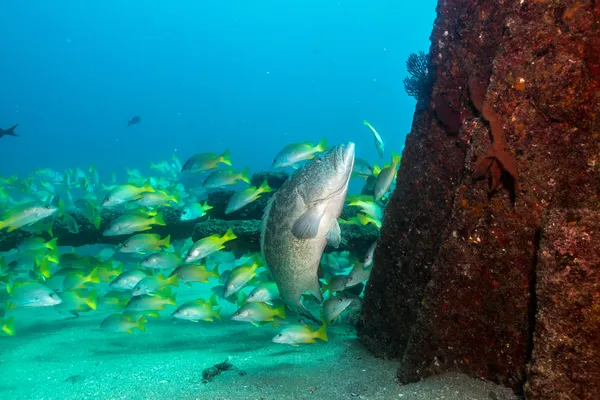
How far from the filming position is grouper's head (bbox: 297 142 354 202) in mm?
3014

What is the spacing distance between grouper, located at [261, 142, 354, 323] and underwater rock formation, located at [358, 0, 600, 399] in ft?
2.64

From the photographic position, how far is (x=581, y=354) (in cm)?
195

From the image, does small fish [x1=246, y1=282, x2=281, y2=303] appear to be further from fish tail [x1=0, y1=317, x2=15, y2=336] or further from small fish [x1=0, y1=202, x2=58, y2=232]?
fish tail [x1=0, y1=317, x2=15, y2=336]

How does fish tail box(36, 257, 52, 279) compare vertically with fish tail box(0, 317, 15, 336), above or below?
above

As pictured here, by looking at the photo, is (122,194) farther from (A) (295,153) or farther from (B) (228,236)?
(A) (295,153)

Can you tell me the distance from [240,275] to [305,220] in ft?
9.90

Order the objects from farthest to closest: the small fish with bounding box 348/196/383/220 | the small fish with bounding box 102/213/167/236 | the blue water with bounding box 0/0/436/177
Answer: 1. the blue water with bounding box 0/0/436/177
2. the small fish with bounding box 102/213/167/236
3. the small fish with bounding box 348/196/383/220

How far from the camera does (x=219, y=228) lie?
6156mm

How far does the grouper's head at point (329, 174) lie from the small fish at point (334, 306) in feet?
6.68

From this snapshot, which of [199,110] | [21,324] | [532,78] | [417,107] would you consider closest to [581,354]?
[532,78]

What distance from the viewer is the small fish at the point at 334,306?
15.4 ft

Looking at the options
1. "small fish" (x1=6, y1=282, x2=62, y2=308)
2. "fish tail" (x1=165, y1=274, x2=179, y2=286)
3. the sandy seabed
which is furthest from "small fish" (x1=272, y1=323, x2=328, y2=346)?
"small fish" (x1=6, y1=282, x2=62, y2=308)

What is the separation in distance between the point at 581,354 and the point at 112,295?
804 cm

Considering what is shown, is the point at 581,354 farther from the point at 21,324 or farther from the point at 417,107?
the point at 21,324
